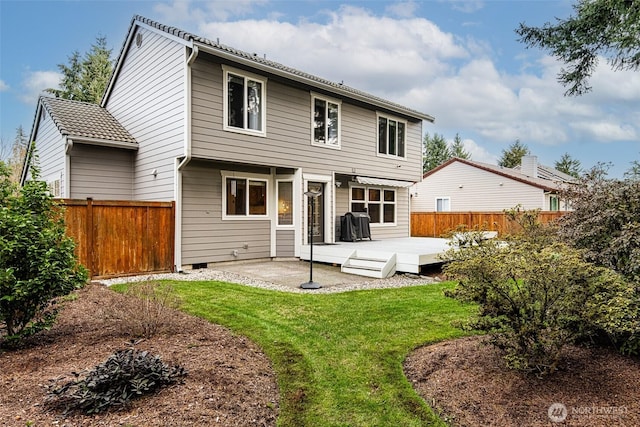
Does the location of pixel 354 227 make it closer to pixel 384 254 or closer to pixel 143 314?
pixel 384 254

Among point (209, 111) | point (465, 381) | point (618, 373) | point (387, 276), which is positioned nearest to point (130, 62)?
point (209, 111)

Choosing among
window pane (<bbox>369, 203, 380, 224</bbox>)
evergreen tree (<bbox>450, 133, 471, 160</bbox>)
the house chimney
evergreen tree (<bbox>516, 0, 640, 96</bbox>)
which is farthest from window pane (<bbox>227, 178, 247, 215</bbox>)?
evergreen tree (<bbox>450, 133, 471, 160</bbox>)

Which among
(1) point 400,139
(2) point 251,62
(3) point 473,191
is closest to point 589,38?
(1) point 400,139

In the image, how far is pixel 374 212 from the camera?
1502cm

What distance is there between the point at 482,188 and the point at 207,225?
19573 mm

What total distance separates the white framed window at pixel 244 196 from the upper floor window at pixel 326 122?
95.2 inches

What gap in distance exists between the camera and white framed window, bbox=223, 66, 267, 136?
32.7 ft

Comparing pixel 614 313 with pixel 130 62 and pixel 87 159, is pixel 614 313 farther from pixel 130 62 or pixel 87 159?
pixel 130 62

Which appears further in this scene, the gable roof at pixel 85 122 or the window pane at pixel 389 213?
the window pane at pixel 389 213

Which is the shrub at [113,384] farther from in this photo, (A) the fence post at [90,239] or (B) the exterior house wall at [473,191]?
(B) the exterior house wall at [473,191]

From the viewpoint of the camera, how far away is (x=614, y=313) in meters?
2.93

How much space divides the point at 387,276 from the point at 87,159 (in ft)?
29.7

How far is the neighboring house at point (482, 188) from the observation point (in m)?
21.9

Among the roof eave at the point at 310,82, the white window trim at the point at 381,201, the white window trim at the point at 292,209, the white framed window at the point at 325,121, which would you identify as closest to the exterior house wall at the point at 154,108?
the roof eave at the point at 310,82
